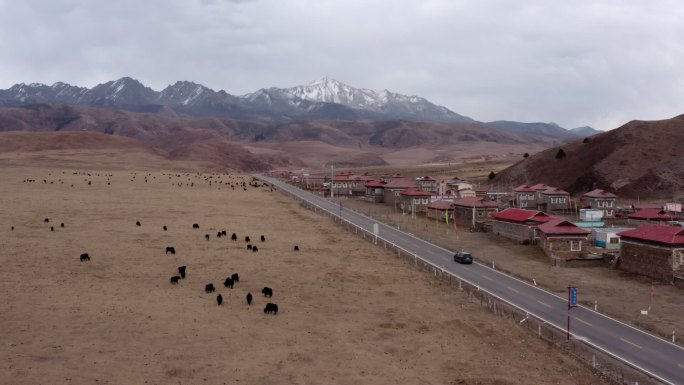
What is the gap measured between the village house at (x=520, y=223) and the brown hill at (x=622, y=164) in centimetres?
6383

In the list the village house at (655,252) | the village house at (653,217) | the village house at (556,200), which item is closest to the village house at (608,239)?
the village house at (655,252)

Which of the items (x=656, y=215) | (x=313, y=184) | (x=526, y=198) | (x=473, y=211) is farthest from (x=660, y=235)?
(x=313, y=184)

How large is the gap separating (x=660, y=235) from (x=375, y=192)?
3287 inches

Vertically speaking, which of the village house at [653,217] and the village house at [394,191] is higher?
the village house at [394,191]

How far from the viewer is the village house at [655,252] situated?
159 ft

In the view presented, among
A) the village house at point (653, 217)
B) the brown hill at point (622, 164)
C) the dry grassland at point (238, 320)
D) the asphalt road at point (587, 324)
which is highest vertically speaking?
the brown hill at point (622, 164)

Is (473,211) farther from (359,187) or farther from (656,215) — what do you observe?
(359,187)

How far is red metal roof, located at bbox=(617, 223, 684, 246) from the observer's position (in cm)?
4866

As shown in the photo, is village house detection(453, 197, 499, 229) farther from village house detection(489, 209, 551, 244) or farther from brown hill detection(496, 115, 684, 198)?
brown hill detection(496, 115, 684, 198)

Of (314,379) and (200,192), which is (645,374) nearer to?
(314,379)

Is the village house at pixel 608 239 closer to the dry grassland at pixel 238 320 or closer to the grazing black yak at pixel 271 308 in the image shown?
the dry grassland at pixel 238 320

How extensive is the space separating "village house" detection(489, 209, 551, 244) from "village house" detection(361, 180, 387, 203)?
2071 inches

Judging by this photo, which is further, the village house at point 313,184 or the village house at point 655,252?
the village house at point 313,184

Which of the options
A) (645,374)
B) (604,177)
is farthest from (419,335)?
(604,177)
